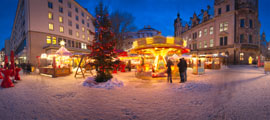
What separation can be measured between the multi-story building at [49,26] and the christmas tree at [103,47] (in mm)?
14091

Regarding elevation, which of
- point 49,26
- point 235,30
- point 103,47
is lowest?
point 103,47

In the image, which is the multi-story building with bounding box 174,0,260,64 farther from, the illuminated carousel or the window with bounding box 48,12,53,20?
the window with bounding box 48,12,53,20

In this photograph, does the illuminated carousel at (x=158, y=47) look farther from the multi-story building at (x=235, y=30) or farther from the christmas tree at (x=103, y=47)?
the multi-story building at (x=235, y=30)

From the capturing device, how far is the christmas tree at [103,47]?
24.5 ft

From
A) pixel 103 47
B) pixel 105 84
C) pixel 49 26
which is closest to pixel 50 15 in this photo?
pixel 49 26

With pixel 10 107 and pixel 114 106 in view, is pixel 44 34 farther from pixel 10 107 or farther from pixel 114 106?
pixel 114 106

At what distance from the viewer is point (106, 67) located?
7688mm

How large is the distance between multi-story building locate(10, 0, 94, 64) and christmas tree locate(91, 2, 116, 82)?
14.1m

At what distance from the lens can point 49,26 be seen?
2662 centimetres

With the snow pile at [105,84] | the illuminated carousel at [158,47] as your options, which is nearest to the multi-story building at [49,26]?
the illuminated carousel at [158,47]

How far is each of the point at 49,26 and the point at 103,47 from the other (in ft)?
92.0

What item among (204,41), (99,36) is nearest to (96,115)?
(99,36)

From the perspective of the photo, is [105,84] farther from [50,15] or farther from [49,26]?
[50,15]

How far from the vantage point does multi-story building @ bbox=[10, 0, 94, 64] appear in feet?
79.2
